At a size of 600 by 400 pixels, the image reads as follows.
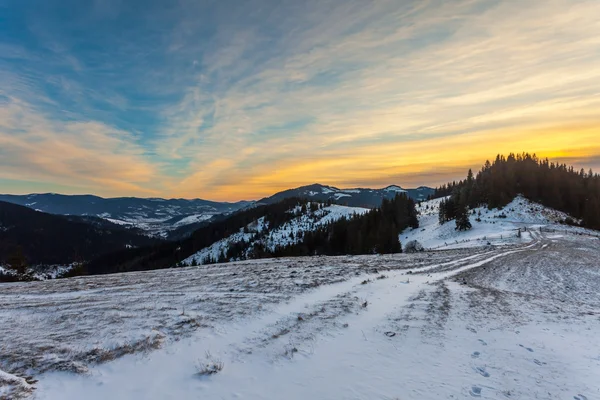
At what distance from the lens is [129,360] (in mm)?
6816

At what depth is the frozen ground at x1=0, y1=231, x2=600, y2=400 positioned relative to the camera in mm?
5980

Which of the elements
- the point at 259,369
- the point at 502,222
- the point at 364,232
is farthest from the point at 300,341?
the point at 364,232

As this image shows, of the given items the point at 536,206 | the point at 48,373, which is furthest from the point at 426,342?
→ the point at 536,206

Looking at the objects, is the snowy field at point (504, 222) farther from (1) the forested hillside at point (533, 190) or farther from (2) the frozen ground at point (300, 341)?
(2) the frozen ground at point (300, 341)

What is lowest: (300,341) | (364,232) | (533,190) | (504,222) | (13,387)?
(364,232)

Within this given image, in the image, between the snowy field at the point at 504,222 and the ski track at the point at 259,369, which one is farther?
the snowy field at the point at 504,222

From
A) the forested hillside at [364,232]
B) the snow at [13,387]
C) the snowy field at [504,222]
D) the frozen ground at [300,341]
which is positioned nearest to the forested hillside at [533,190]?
the snowy field at [504,222]

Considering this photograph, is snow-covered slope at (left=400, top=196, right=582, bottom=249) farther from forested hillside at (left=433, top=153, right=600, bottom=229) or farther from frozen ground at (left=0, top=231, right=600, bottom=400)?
frozen ground at (left=0, top=231, right=600, bottom=400)

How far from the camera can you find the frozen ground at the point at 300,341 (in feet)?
19.6

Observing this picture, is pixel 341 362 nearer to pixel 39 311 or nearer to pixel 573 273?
pixel 39 311

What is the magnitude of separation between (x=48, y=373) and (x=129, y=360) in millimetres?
1487

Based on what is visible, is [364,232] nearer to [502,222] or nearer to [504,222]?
[502,222]

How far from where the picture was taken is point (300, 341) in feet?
26.6

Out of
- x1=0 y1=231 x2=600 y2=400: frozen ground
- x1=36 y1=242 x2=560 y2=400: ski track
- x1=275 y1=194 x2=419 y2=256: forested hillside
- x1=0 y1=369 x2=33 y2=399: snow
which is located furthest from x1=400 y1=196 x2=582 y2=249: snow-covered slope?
x1=0 y1=369 x2=33 y2=399: snow
